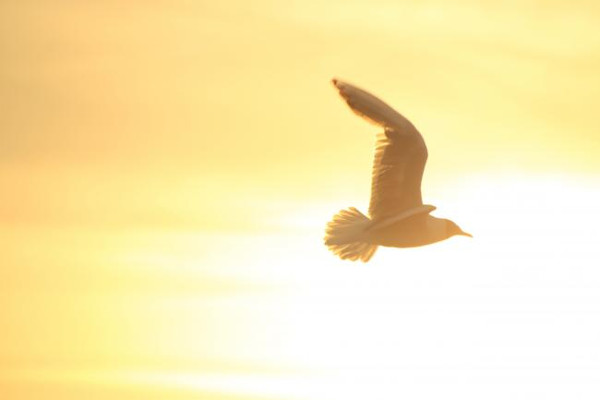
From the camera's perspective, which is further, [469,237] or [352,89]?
[469,237]

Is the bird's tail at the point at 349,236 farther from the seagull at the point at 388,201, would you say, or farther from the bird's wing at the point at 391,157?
the bird's wing at the point at 391,157

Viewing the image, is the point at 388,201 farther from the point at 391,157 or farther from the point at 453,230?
the point at 453,230

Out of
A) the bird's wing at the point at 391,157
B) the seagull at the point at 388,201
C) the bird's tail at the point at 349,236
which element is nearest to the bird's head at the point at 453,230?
the seagull at the point at 388,201

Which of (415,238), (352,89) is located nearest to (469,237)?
(415,238)

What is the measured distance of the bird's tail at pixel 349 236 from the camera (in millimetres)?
35906

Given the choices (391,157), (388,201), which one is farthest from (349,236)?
(391,157)

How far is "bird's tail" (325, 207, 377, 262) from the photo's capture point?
118 feet

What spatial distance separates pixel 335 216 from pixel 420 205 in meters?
1.91

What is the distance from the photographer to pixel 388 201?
116ft

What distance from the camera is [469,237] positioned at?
122ft

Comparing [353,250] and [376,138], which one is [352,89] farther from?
[353,250]

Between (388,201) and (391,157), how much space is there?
2.91 feet

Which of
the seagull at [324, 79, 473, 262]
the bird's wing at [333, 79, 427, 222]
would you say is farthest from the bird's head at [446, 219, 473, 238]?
the bird's wing at [333, 79, 427, 222]

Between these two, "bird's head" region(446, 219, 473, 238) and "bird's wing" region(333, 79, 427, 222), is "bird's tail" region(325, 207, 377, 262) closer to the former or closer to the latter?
"bird's wing" region(333, 79, 427, 222)
